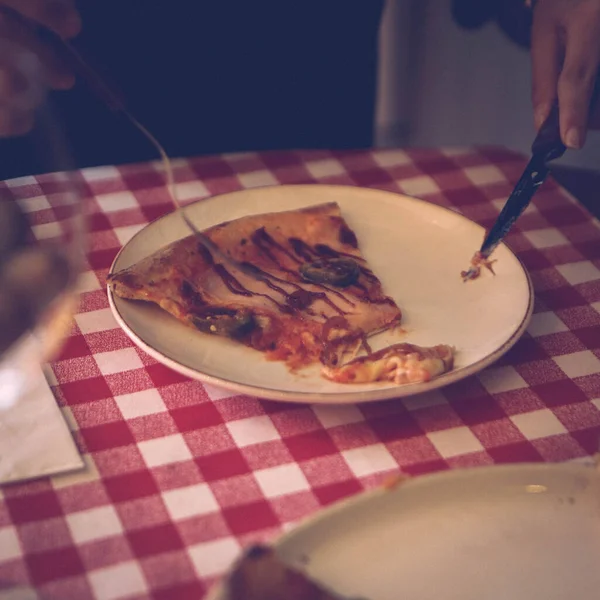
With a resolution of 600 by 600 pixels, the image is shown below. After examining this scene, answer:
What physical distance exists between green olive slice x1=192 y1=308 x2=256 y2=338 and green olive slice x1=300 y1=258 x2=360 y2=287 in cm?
13

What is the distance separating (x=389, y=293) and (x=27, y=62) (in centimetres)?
58

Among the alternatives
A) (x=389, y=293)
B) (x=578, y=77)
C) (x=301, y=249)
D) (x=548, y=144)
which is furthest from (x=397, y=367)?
(x=578, y=77)

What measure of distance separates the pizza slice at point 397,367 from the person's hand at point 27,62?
0.40 metres

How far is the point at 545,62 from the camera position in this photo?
53.2 inches

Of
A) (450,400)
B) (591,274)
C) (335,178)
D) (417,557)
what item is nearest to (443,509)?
(417,557)

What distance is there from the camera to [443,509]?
828mm

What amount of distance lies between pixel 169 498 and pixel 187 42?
3.62 feet

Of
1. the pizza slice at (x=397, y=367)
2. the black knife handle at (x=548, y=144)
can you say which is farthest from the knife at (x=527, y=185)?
the pizza slice at (x=397, y=367)

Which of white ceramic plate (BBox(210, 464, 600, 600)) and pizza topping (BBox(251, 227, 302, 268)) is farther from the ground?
white ceramic plate (BBox(210, 464, 600, 600))

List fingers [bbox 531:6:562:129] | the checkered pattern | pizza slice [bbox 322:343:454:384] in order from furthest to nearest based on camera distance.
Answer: fingers [bbox 531:6:562:129]
pizza slice [bbox 322:343:454:384]
the checkered pattern

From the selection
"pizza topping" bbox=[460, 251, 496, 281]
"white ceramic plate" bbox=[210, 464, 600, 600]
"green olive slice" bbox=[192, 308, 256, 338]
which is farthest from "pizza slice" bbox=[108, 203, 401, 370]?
"white ceramic plate" bbox=[210, 464, 600, 600]

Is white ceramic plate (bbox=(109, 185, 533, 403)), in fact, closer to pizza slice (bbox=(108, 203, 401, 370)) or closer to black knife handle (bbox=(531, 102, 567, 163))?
pizza slice (bbox=(108, 203, 401, 370))

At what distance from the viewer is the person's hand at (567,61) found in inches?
47.8

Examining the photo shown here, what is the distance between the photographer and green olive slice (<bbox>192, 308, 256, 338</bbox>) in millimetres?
1044
